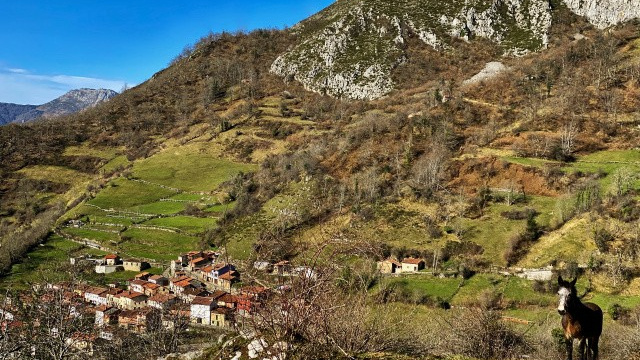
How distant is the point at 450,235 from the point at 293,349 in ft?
150

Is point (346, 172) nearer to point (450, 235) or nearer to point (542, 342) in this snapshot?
point (450, 235)

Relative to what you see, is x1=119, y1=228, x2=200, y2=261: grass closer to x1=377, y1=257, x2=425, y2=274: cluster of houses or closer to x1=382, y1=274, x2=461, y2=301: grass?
x1=377, y1=257, x2=425, y2=274: cluster of houses

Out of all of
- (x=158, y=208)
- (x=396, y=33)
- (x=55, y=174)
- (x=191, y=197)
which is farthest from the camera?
(x=396, y=33)

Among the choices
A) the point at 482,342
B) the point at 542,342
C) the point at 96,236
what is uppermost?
the point at 482,342

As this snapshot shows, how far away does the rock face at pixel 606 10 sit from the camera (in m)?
112

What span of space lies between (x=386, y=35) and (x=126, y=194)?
318ft

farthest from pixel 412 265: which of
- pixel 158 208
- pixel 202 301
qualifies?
pixel 158 208

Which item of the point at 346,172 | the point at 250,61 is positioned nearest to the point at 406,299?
the point at 346,172

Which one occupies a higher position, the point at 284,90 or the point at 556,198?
the point at 284,90

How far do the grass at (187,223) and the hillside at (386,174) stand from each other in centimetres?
46

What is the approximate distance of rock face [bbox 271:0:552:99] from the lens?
12706cm

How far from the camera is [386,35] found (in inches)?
5522

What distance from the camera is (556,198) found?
4825 cm

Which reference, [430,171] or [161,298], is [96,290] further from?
[430,171]
